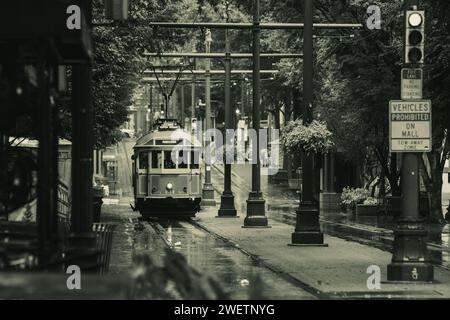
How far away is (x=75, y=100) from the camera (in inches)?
468

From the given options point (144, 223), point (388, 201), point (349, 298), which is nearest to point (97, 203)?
point (144, 223)

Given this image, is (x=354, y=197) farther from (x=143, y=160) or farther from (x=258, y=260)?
(x=258, y=260)

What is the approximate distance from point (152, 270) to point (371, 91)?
24662 millimetres

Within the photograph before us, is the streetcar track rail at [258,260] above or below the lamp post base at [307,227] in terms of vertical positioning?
below

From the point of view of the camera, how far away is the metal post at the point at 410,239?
16.6 metres

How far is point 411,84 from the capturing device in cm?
1683

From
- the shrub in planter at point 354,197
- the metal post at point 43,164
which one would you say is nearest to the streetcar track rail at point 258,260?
the metal post at point 43,164

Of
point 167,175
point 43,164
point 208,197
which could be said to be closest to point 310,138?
point 167,175

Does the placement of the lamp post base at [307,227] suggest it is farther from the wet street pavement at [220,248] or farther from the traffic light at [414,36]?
the traffic light at [414,36]

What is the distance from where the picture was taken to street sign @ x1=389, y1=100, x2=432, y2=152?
16750 mm

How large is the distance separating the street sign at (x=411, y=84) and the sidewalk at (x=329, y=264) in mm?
2969

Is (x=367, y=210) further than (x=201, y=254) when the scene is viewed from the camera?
Yes

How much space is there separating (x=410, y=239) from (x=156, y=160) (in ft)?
77.1
